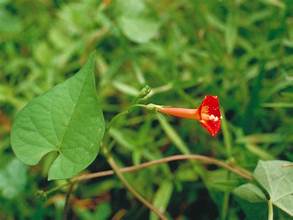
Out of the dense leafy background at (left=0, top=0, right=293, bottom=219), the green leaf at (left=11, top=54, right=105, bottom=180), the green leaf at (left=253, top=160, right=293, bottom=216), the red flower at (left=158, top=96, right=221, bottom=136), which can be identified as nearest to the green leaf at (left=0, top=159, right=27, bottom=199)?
the dense leafy background at (left=0, top=0, right=293, bottom=219)

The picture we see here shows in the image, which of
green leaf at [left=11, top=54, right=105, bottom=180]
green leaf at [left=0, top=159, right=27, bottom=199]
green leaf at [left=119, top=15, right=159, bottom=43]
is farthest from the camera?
green leaf at [left=119, top=15, right=159, bottom=43]

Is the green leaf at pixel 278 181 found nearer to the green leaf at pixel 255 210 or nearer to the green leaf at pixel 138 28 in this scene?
the green leaf at pixel 255 210

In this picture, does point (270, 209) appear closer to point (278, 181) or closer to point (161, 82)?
point (278, 181)

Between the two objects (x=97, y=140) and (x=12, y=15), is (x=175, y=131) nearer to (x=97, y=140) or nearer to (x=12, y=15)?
(x=97, y=140)

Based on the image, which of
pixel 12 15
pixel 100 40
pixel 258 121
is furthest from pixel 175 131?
pixel 12 15

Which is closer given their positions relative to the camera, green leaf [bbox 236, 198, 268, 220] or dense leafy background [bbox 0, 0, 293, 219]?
green leaf [bbox 236, 198, 268, 220]

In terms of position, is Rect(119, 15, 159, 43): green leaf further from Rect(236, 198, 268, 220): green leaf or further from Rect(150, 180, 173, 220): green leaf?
Rect(236, 198, 268, 220): green leaf

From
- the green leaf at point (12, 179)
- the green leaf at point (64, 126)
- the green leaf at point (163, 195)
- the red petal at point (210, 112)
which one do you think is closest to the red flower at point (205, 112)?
the red petal at point (210, 112)
